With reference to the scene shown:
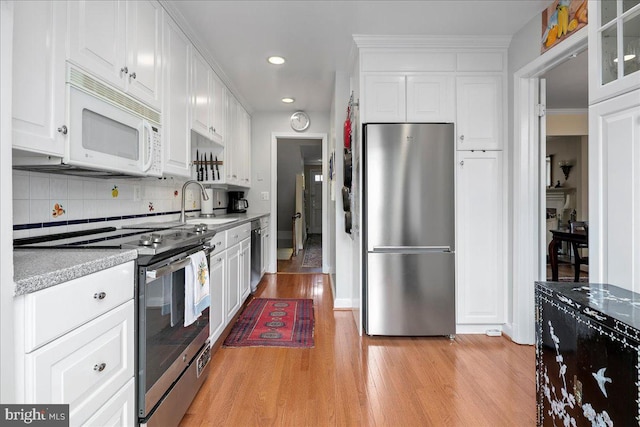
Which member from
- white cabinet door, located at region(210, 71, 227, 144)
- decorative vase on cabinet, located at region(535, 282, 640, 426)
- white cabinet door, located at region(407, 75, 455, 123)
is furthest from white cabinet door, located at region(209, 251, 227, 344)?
white cabinet door, located at region(407, 75, 455, 123)

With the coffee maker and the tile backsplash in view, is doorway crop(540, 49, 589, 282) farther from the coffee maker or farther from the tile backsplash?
the tile backsplash

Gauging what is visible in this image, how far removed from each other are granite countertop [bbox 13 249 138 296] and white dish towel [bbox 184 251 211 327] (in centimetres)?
41

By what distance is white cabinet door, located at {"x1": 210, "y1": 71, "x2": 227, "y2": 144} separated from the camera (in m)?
3.21

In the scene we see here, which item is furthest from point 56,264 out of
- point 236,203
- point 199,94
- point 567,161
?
point 567,161

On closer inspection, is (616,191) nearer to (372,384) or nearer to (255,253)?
(372,384)

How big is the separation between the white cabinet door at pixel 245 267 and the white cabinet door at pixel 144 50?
162 centimetres

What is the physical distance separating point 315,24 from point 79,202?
2.04m

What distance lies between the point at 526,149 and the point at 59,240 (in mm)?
3091

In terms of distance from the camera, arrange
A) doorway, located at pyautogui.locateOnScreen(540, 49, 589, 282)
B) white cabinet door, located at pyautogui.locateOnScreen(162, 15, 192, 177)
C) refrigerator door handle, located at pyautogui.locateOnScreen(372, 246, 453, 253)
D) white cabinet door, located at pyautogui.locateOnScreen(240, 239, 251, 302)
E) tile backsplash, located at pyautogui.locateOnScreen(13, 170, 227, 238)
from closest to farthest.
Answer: tile backsplash, located at pyautogui.locateOnScreen(13, 170, 227, 238) → white cabinet door, located at pyautogui.locateOnScreen(162, 15, 192, 177) → refrigerator door handle, located at pyautogui.locateOnScreen(372, 246, 453, 253) → white cabinet door, located at pyautogui.locateOnScreen(240, 239, 251, 302) → doorway, located at pyautogui.locateOnScreen(540, 49, 589, 282)

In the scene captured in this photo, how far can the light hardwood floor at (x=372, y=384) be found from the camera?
173 cm

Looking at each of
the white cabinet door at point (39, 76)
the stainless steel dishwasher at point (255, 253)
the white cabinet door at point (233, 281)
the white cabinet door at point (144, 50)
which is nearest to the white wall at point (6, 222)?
the white cabinet door at point (39, 76)

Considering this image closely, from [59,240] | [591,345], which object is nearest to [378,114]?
[591,345]

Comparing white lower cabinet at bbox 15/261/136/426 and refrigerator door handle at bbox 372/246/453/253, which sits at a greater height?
refrigerator door handle at bbox 372/246/453/253

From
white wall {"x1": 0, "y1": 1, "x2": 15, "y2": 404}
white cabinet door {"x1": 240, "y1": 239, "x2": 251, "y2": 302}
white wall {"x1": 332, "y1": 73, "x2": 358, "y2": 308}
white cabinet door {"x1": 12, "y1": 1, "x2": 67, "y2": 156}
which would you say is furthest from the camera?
white wall {"x1": 332, "y1": 73, "x2": 358, "y2": 308}
